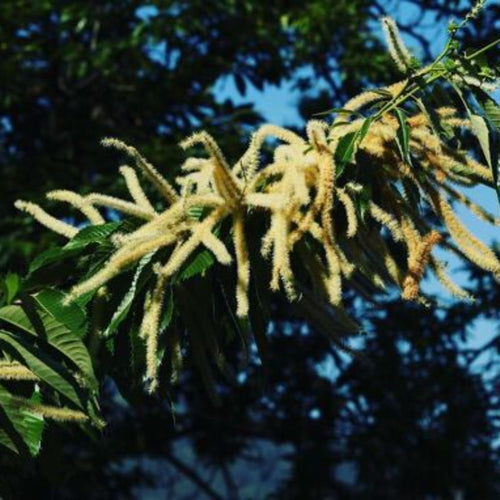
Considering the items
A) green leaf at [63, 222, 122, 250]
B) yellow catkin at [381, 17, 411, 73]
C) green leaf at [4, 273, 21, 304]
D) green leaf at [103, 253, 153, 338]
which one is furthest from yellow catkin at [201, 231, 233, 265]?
yellow catkin at [381, 17, 411, 73]

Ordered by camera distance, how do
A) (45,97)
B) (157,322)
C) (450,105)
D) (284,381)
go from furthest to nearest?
(284,381)
(45,97)
(450,105)
(157,322)

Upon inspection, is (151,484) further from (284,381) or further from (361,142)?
(361,142)

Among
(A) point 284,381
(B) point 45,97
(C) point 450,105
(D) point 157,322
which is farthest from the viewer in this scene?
(A) point 284,381

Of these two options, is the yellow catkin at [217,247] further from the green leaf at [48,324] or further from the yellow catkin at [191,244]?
the green leaf at [48,324]

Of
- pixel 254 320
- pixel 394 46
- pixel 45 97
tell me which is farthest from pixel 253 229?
pixel 45 97

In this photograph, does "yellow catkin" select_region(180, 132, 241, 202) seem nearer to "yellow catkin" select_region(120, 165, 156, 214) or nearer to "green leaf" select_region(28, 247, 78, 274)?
"yellow catkin" select_region(120, 165, 156, 214)

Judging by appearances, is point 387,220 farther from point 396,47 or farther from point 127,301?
point 127,301

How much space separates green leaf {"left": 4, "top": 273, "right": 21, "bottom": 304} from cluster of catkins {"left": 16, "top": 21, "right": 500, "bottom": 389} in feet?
0.33

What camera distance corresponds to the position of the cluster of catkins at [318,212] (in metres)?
1.70

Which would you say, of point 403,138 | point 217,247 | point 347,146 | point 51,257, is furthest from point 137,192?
point 403,138

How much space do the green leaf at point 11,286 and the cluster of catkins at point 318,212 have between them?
0.10 meters

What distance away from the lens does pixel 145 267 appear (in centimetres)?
177

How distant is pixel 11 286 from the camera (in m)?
1.77

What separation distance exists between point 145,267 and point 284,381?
774 cm
